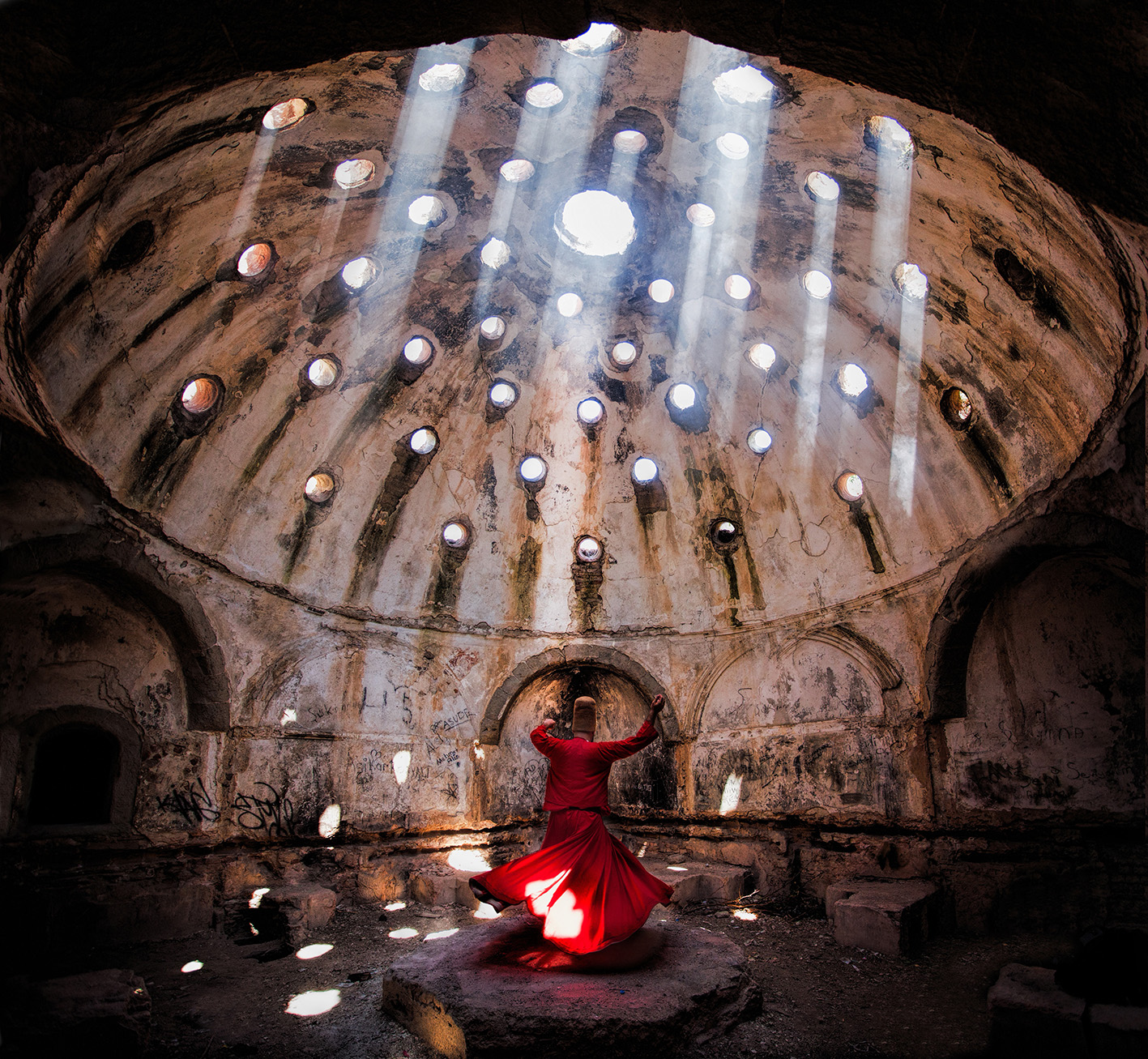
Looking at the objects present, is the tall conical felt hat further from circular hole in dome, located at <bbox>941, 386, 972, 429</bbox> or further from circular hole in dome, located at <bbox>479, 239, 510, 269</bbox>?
circular hole in dome, located at <bbox>479, 239, 510, 269</bbox>

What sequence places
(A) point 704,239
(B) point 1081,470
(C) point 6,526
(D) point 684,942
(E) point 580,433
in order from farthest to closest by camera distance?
(E) point 580,433 → (A) point 704,239 → (B) point 1081,470 → (C) point 6,526 → (D) point 684,942

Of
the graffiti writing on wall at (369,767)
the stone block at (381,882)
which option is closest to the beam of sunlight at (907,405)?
the graffiti writing on wall at (369,767)

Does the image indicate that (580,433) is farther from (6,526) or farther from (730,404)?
(6,526)

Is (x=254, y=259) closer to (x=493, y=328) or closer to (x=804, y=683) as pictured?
(x=493, y=328)

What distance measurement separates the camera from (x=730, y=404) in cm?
1136

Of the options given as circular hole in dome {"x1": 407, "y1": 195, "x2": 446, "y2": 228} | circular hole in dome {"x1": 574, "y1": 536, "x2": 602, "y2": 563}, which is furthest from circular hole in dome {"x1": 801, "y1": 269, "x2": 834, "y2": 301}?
circular hole in dome {"x1": 574, "y1": 536, "x2": 602, "y2": 563}

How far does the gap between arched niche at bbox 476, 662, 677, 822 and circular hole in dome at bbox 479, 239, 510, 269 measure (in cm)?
664

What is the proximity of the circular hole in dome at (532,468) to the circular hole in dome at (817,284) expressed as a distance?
5024mm

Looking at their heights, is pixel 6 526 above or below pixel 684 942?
above

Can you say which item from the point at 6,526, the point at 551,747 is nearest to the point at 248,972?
the point at 551,747

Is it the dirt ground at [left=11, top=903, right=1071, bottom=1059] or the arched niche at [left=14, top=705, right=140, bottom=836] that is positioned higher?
the arched niche at [left=14, top=705, right=140, bottom=836]

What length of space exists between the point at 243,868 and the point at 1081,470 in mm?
10769

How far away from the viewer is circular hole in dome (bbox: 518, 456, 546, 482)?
12141 millimetres

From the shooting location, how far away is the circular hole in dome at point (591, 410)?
39.3 feet
